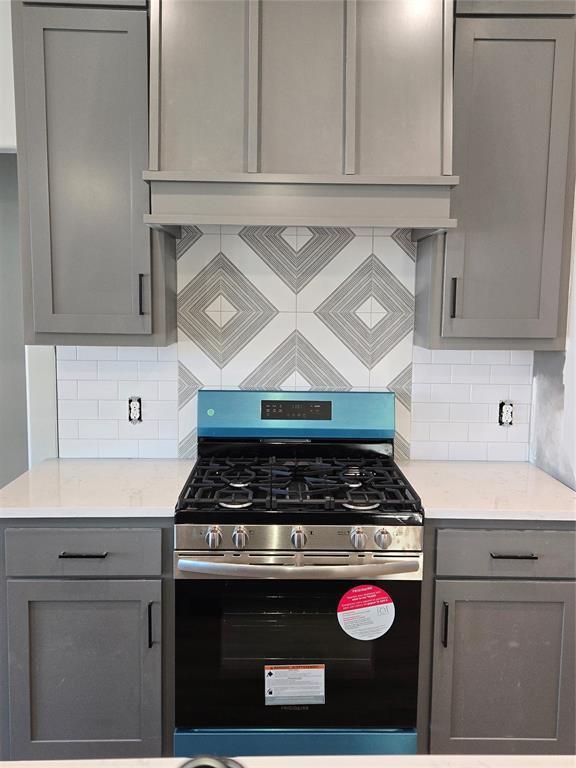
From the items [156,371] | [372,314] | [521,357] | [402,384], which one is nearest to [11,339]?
[156,371]

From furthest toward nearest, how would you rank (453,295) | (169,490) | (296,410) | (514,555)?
(296,410) → (453,295) → (169,490) → (514,555)

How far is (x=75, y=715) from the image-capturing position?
7.26 feet

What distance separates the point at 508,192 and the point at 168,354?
1388 mm

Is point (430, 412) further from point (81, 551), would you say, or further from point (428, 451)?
point (81, 551)

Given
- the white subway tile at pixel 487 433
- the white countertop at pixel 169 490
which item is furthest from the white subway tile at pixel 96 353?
the white subway tile at pixel 487 433

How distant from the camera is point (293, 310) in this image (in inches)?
Answer: 109

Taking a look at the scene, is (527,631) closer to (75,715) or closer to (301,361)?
(301,361)

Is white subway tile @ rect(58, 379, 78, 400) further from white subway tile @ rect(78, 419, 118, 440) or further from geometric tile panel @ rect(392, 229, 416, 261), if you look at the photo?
geometric tile panel @ rect(392, 229, 416, 261)

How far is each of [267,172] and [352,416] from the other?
0.98m

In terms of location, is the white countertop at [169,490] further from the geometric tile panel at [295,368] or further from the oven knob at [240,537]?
the geometric tile panel at [295,368]

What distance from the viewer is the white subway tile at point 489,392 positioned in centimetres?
282

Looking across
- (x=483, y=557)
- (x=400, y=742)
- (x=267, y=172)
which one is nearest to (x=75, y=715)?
(x=400, y=742)

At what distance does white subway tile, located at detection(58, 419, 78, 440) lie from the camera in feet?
9.11

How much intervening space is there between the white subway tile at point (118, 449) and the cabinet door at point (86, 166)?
21.9 inches
